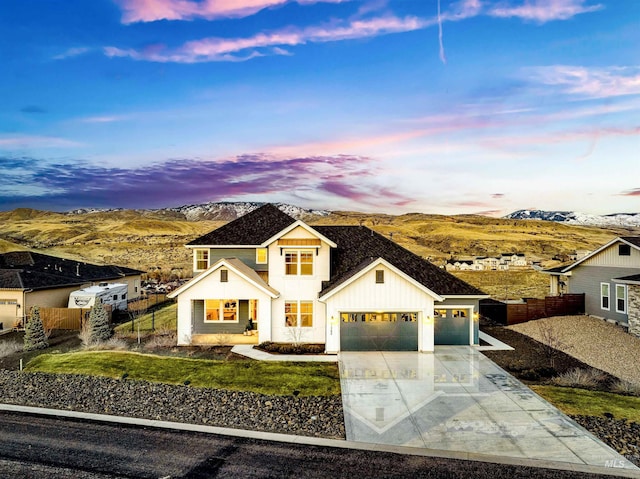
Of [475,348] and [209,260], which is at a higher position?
[209,260]

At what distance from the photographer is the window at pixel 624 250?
76.5 feet

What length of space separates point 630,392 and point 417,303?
28.5 ft

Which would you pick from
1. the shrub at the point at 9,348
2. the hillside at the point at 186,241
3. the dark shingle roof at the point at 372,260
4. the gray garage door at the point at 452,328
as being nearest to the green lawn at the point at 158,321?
the shrub at the point at 9,348

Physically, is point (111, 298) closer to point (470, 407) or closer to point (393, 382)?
point (393, 382)

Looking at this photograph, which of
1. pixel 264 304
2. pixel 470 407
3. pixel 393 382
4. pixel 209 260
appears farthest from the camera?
pixel 209 260

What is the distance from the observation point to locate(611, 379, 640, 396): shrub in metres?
14.2

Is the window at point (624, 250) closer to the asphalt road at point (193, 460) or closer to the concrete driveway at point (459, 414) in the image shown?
the concrete driveway at point (459, 414)

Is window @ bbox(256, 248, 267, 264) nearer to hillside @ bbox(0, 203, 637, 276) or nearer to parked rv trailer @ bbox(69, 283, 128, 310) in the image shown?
parked rv trailer @ bbox(69, 283, 128, 310)

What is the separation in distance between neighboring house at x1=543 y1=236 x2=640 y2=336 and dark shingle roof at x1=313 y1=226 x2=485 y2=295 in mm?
8129

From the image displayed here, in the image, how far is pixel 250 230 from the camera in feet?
81.0

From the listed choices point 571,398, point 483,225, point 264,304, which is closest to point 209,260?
point 264,304

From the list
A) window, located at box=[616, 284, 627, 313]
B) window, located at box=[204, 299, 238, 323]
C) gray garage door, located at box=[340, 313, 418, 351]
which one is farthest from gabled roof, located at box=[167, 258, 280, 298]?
window, located at box=[616, 284, 627, 313]

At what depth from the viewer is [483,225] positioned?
133 m

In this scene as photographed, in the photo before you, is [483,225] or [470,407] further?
[483,225]
